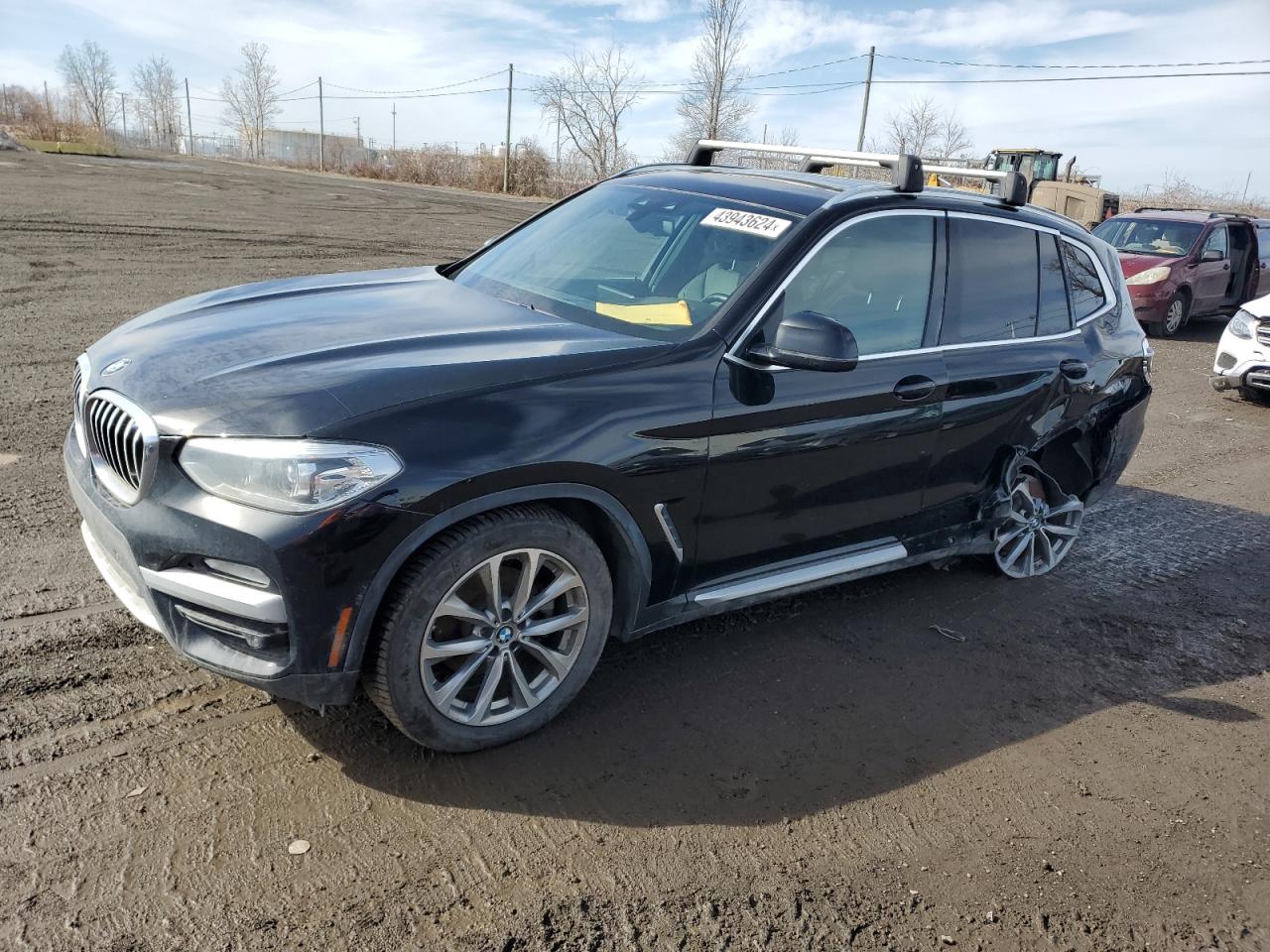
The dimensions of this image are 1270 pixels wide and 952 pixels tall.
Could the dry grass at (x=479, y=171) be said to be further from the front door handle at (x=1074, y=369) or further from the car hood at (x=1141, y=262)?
the front door handle at (x=1074, y=369)

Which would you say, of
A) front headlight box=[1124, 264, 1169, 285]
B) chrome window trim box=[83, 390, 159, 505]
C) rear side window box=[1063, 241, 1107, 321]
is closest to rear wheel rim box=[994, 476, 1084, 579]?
rear side window box=[1063, 241, 1107, 321]

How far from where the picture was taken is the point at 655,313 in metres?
3.62

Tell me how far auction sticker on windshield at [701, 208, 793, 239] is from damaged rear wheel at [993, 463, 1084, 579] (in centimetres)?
189

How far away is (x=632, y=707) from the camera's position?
353cm

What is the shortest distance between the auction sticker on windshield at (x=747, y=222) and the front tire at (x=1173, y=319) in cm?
1273

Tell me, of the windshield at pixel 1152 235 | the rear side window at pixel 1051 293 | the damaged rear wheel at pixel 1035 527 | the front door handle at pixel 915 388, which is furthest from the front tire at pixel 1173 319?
the front door handle at pixel 915 388

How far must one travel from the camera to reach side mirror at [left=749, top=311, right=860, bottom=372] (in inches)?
130

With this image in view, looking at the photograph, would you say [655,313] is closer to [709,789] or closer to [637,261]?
[637,261]

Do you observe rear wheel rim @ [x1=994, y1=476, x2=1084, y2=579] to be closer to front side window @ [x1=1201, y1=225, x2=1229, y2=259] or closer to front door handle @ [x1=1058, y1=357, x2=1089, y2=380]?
front door handle @ [x1=1058, y1=357, x2=1089, y2=380]

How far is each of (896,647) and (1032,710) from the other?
605 millimetres

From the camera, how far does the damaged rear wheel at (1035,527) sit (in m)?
4.80

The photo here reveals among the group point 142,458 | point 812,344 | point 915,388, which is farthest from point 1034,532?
point 142,458

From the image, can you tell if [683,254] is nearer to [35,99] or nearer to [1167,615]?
[1167,615]

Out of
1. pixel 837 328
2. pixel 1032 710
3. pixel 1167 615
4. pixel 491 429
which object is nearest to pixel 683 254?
pixel 837 328
